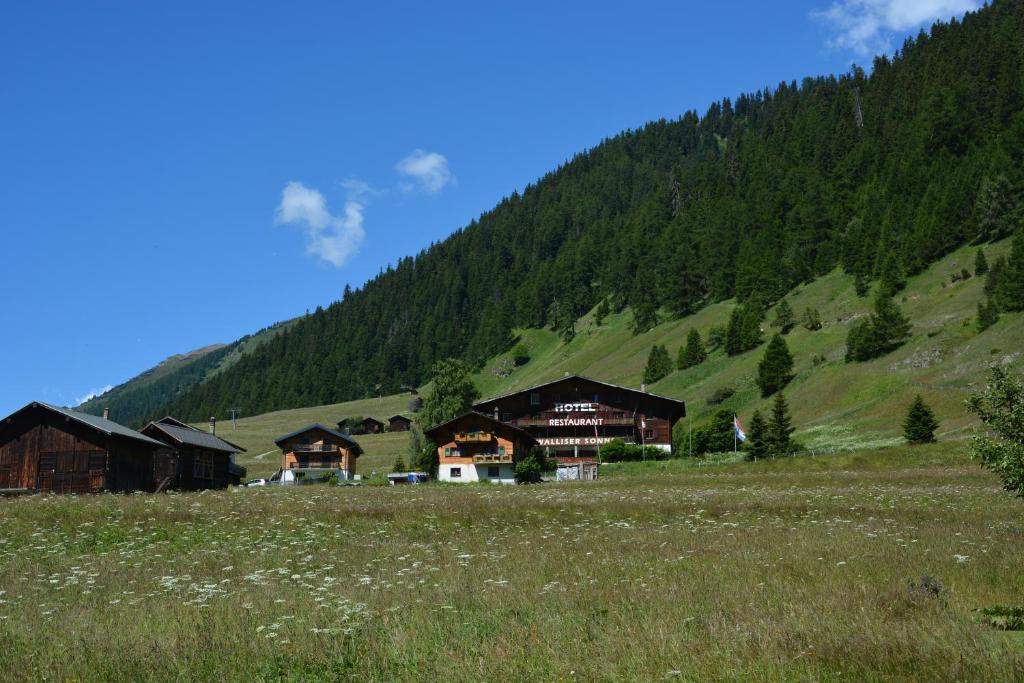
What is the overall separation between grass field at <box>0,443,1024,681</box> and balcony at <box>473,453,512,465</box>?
164 ft

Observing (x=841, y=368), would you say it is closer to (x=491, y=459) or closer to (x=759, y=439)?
(x=759, y=439)

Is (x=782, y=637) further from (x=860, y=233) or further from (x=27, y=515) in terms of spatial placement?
(x=860, y=233)

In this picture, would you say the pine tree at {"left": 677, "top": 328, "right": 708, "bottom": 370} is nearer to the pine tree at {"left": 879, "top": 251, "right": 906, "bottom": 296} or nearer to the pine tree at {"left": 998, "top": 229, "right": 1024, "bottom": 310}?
the pine tree at {"left": 879, "top": 251, "right": 906, "bottom": 296}

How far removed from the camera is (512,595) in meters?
12.6

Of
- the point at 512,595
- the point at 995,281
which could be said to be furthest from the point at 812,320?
the point at 512,595

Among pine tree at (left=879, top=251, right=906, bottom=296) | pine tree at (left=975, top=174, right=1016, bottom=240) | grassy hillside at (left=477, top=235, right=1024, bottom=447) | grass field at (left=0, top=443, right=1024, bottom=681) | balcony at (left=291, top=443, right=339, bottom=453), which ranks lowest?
grass field at (left=0, top=443, right=1024, bottom=681)

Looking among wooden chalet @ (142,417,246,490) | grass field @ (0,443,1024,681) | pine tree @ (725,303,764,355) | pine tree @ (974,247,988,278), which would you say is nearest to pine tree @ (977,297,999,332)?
pine tree @ (974,247,988,278)

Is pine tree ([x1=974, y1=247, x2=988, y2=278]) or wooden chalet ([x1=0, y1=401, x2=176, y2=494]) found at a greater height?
pine tree ([x1=974, y1=247, x2=988, y2=278])

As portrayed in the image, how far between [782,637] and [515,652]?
303 centimetres

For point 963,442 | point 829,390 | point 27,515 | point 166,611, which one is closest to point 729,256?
point 829,390

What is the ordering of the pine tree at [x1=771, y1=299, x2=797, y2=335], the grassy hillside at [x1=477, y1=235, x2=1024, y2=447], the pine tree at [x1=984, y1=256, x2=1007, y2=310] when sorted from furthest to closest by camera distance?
the pine tree at [x1=771, y1=299, x2=797, y2=335] → the pine tree at [x1=984, y1=256, x2=1007, y2=310] → the grassy hillside at [x1=477, y1=235, x2=1024, y2=447]

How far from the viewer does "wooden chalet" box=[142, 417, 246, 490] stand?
68.4 m

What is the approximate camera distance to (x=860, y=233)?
138m

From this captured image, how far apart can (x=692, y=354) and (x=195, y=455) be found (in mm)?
83703
